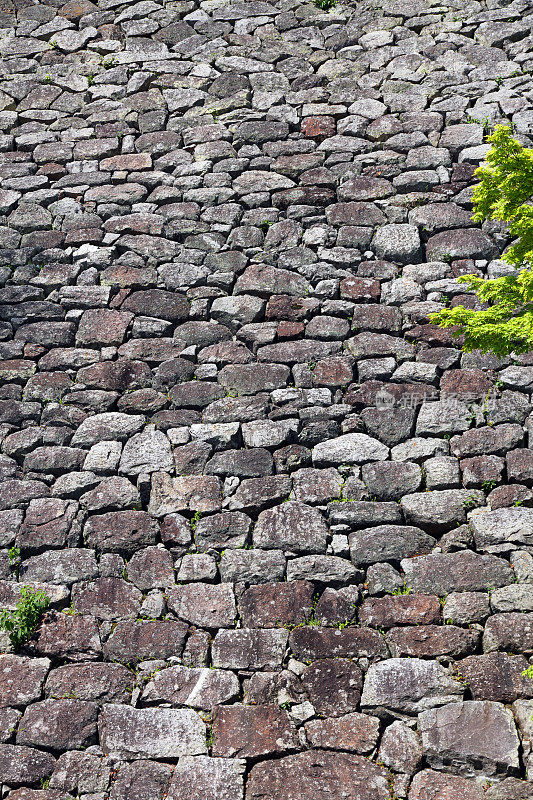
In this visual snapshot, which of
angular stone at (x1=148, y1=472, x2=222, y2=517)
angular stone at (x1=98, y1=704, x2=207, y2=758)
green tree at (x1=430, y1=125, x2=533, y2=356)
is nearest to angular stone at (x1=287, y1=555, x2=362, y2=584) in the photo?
angular stone at (x1=148, y1=472, x2=222, y2=517)

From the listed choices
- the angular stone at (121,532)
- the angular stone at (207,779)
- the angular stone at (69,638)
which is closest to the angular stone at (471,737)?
the angular stone at (207,779)

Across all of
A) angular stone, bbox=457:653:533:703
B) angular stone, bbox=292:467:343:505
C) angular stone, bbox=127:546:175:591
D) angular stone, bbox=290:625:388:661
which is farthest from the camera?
angular stone, bbox=292:467:343:505

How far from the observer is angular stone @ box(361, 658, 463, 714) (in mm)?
5074

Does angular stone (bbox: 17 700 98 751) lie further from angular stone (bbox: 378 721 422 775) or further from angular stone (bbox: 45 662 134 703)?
angular stone (bbox: 378 721 422 775)

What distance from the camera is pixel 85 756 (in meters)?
5.17

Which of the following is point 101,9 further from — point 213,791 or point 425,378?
point 213,791

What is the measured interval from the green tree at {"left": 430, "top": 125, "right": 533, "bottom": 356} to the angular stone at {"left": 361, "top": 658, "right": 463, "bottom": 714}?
80.1 inches

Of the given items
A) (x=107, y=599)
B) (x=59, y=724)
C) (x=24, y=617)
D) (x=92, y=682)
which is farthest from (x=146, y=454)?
(x=59, y=724)

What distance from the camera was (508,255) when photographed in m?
5.74

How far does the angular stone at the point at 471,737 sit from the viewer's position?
4762 mm

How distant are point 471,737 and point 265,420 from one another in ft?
9.15

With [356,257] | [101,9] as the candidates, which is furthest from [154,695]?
[101,9]

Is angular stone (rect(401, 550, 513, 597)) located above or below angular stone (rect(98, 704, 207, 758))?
above

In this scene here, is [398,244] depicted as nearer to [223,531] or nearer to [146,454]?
[146,454]
